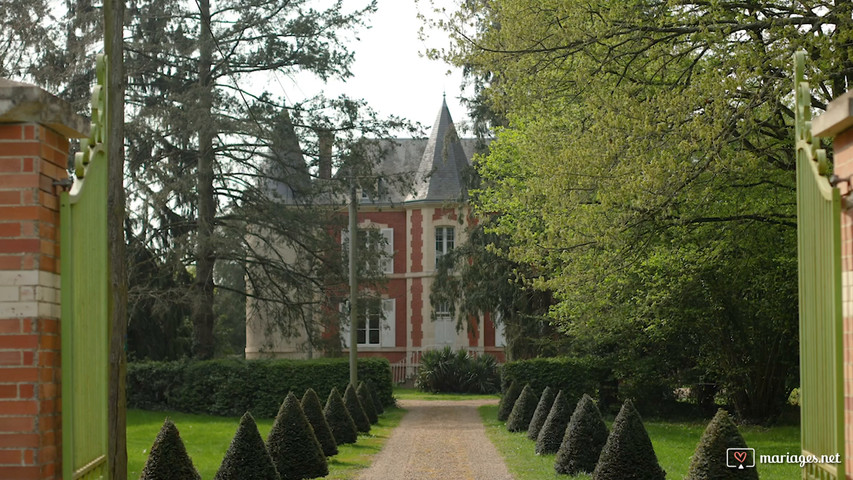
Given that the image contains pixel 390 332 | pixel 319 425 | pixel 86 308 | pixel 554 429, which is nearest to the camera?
pixel 86 308

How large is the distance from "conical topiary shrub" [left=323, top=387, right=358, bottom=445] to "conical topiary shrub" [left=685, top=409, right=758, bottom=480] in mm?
9873

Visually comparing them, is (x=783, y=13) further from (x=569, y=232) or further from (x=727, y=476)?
(x=727, y=476)

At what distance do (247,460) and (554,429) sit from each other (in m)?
6.64

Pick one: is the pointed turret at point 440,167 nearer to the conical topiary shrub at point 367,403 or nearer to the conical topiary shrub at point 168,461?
the conical topiary shrub at point 367,403

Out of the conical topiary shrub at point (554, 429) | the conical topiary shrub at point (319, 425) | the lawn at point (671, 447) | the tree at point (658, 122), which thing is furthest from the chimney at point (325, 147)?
the conical topiary shrub at point (554, 429)

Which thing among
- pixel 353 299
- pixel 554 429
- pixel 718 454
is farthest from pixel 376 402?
pixel 718 454

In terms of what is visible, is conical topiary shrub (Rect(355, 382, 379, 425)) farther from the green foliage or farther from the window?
the window

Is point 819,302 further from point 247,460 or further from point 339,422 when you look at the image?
point 339,422

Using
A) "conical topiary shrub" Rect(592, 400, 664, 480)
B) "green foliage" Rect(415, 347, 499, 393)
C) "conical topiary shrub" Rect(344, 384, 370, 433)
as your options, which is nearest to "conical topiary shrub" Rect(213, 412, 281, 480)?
"conical topiary shrub" Rect(592, 400, 664, 480)

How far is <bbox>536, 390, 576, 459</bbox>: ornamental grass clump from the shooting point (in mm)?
16516

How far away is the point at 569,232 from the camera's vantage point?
51.5 ft

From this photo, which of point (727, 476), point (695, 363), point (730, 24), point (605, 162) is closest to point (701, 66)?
point (730, 24)

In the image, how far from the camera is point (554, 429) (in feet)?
54.4

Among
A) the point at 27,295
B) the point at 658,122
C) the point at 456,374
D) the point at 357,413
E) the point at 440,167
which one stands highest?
the point at 440,167
